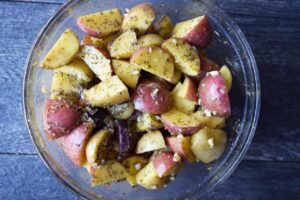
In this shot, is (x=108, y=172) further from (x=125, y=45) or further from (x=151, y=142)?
(x=125, y=45)

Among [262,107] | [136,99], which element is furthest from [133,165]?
[262,107]

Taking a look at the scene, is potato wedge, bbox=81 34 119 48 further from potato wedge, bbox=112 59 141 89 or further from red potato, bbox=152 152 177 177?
red potato, bbox=152 152 177 177

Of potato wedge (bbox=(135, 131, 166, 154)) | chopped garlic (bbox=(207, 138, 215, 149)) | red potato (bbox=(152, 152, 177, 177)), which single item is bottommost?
red potato (bbox=(152, 152, 177, 177))

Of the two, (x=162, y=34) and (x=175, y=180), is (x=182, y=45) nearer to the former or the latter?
(x=162, y=34)

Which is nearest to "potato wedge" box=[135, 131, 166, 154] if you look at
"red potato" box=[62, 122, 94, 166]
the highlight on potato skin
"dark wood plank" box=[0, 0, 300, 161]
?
the highlight on potato skin

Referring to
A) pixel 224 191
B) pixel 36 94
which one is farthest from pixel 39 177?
pixel 224 191
